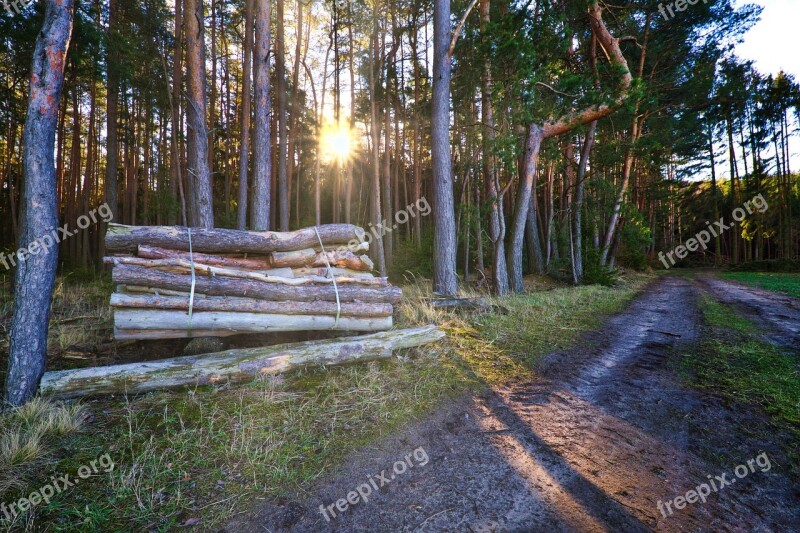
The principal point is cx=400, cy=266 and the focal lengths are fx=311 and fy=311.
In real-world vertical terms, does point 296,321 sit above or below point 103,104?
below

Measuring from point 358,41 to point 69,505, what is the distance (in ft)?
61.8

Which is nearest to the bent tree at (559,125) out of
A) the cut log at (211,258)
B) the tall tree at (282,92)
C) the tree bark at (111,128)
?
the cut log at (211,258)

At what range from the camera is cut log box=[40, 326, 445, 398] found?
271cm

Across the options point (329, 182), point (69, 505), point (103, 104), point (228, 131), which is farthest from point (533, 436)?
point (329, 182)

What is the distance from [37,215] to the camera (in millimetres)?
2695

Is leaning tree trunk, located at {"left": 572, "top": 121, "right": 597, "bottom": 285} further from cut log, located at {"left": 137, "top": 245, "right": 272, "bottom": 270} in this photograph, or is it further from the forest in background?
cut log, located at {"left": 137, "top": 245, "right": 272, "bottom": 270}

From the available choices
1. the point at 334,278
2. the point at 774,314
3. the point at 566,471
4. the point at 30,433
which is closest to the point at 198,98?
the point at 334,278

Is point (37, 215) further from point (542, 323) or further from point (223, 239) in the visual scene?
point (542, 323)

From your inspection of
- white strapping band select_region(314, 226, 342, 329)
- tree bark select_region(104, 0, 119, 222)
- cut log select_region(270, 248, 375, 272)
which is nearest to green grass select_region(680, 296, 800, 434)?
white strapping band select_region(314, 226, 342, 329)

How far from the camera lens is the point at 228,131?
1898 cm

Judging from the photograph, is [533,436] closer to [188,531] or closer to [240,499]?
[240,499]

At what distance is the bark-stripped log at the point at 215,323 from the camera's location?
10.9 feet

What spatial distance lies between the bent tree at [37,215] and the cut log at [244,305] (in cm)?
57

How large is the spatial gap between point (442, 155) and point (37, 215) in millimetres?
6666
